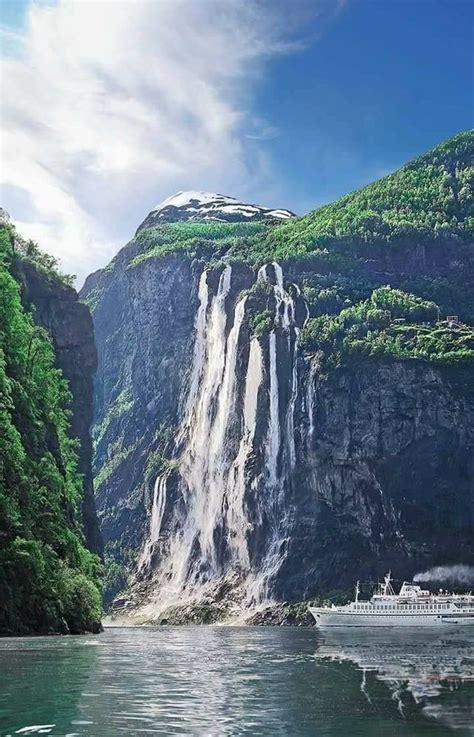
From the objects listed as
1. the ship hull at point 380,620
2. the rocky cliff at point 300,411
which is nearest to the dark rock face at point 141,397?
the rocky cliff at point 300,411

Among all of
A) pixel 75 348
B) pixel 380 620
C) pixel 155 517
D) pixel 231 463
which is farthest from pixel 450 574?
pixel 75 348

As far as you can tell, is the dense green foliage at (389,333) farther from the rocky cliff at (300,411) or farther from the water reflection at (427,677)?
the water reflection at (427,677)

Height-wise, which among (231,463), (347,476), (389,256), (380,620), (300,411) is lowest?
(380,620)

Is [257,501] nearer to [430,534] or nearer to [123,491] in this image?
[430,534]

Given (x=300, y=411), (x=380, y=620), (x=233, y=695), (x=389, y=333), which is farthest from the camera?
(x=389, y=333)

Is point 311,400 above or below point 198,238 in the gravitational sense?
below

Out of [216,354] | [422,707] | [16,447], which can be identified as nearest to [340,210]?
[216,354]

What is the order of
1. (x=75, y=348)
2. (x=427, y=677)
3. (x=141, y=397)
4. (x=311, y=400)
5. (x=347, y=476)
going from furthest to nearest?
(x=141, y=397)
(x=311, y=400)
(x=347, y=476)
(x=75, y=348)
(x=427, y=677)

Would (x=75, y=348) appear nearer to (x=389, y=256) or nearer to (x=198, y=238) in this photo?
(x=389, y=256)
